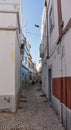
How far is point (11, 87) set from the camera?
9.37 meters

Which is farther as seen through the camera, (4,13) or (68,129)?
(4,13)

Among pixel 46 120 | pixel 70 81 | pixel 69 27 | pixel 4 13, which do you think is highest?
pixel 4 13

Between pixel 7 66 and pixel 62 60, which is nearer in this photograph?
pixel 62 60

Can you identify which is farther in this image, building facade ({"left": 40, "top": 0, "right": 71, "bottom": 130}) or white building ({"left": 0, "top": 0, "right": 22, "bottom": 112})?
white building ({"left": 0, "top": 0, "right": 22, "bottom": 112})

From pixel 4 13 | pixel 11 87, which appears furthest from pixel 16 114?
pixel 4 13

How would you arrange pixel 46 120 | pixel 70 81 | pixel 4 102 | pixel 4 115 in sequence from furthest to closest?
pixel 4 102 < pixel 4 115 < pixel 46 120 < pixel 70 81

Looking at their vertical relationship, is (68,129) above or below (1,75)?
below

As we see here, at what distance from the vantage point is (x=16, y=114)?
8938 mm

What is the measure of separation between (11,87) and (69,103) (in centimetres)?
374

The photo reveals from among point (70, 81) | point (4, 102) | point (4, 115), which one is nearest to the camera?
point (70, 81)

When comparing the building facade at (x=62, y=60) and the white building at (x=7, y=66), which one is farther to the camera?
the white building at (x=7, y=66)

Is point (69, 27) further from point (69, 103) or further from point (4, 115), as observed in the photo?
point (4, 115)

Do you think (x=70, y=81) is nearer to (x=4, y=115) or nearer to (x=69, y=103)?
(x=69, y=103)

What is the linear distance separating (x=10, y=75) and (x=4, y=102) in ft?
3.78
